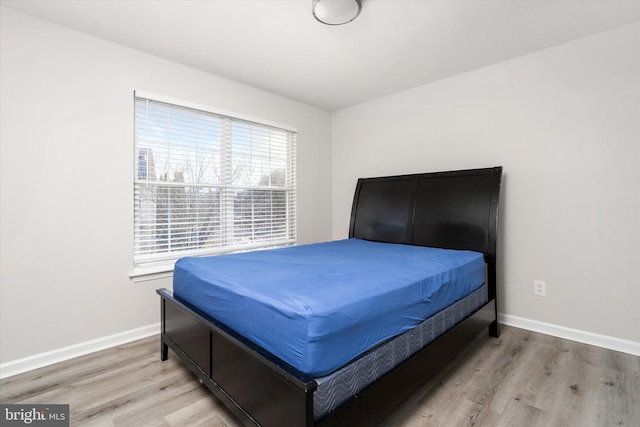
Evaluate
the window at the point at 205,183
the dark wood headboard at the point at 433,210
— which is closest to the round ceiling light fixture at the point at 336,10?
the window at the point at 205,183

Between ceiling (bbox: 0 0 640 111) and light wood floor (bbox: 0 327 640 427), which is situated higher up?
ceiling (bbox: 0 0 640 111)

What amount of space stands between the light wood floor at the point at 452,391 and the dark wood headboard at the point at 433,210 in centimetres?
73

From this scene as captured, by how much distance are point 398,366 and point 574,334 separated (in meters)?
2.00

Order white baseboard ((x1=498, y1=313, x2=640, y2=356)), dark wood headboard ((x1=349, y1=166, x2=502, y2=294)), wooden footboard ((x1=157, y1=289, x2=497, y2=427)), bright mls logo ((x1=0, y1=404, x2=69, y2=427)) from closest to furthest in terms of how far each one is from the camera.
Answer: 1. wooden footboard ((x1=157, y1=289, x2=497, y2=427))
2. bright mls logo ((x1=0, y1=404, x2=69, y2=427))
3. white baseboard ((x1=498, y1=313, x2=640, y2=356))
4. dark wood headboard ((x1=349, y1=166, x2=502, y2=294))

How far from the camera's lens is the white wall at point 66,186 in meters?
2.03

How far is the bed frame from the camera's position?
3.86ft

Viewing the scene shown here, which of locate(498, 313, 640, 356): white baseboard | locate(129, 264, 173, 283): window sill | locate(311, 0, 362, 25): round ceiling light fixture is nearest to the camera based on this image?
locate(311, 0, 362, 25): round ceiling light fixture

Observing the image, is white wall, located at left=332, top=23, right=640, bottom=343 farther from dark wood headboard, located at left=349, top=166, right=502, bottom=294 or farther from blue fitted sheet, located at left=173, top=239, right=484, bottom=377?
blue fitted sheet, located at left=173, top=239, right=484, bottom=377

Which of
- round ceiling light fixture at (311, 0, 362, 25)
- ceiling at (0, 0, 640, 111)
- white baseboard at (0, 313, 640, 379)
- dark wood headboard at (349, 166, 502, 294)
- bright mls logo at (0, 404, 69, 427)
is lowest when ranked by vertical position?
bright mls logo at (0, 404, 69, 427)

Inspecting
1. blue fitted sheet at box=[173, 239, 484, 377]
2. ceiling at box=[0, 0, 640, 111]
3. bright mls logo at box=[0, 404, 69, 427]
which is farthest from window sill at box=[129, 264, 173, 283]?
ceiling at box=[0, 0, 640, 111]

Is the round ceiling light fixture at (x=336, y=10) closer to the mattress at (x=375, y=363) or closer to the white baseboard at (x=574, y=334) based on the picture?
the mattress at (x=375, y=363)

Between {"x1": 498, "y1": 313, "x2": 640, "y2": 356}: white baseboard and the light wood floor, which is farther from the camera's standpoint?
{"x1": 498, "y1": 313, "x2": 640, "y2": 356}: white baseboard

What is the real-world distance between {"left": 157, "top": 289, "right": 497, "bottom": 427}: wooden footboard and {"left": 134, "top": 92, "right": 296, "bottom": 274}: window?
100 centimetres

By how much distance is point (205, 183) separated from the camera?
9.89 ft
